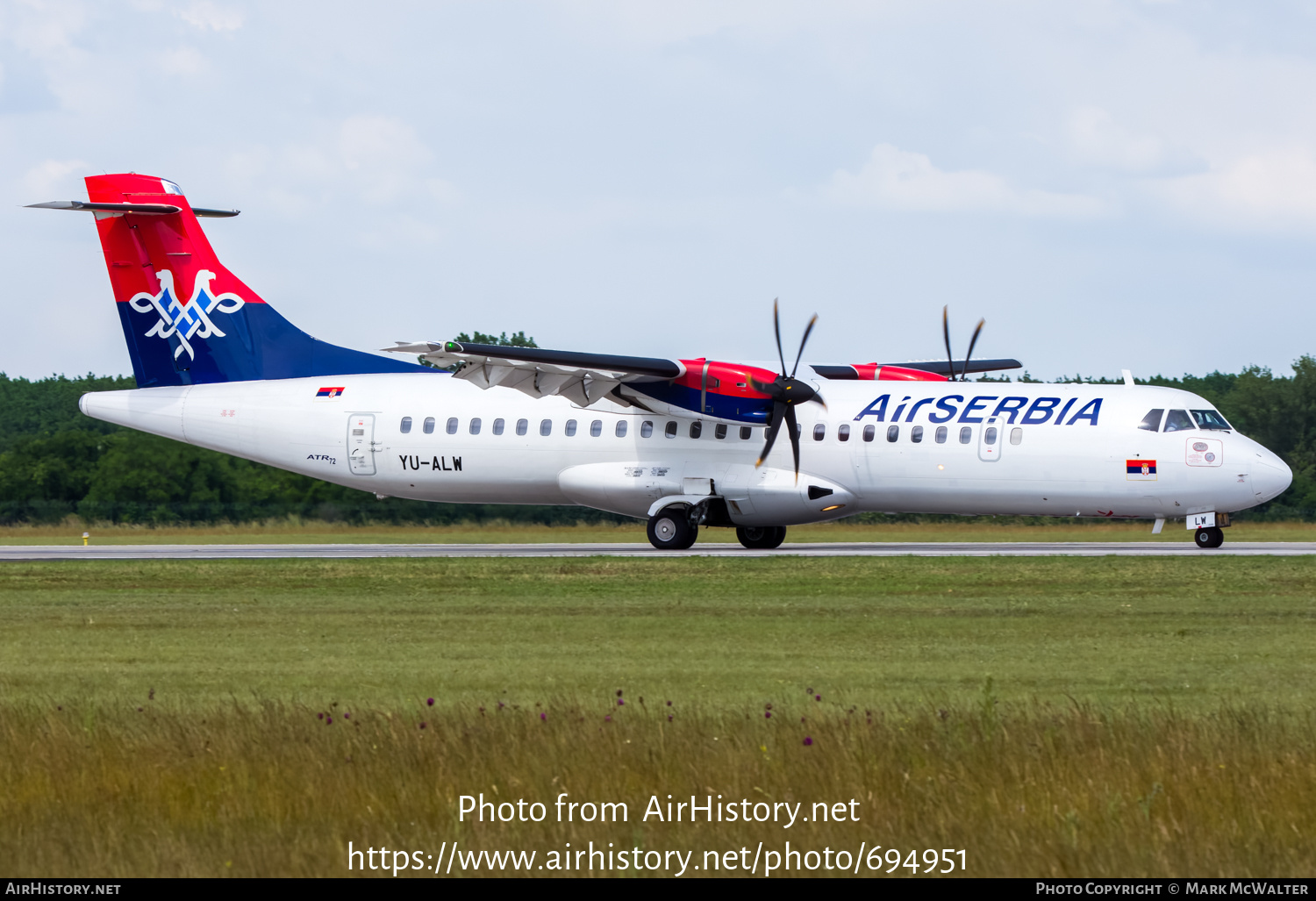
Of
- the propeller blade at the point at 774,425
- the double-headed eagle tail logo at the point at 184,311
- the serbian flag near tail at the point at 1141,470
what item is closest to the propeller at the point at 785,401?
the propeller blade at the point at 774,425

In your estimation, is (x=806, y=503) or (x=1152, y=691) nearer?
(x=1152, y=691)

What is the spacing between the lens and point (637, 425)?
31.3 m

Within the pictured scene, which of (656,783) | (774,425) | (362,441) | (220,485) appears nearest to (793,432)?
(774,425)

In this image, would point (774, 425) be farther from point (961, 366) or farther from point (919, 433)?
point (961, 366)

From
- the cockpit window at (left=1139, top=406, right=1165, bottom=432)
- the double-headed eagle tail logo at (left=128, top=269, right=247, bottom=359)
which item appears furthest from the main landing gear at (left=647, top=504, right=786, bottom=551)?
the double-headed eagle tail logo at (left=128, top=269, right=247, bottom=359)

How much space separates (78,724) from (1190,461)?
73.3 feet

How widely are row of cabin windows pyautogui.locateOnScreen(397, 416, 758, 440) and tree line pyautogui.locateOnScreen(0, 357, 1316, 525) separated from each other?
13.6m

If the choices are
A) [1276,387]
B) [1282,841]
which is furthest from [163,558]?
[1276,387]

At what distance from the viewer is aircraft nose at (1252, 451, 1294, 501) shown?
1092 inches

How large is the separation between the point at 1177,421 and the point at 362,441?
676 inches

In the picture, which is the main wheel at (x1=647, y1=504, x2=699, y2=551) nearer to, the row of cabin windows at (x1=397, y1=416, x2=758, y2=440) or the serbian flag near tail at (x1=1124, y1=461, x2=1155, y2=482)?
the row of cabin windows at (x1=397, y1=416, x2=758, y2=440)

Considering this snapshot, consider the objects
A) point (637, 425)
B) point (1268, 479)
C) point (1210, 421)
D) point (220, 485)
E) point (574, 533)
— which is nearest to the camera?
point (1268, 479)

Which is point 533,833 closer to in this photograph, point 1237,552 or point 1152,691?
point 1152,691

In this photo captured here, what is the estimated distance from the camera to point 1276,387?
60.3 meters
